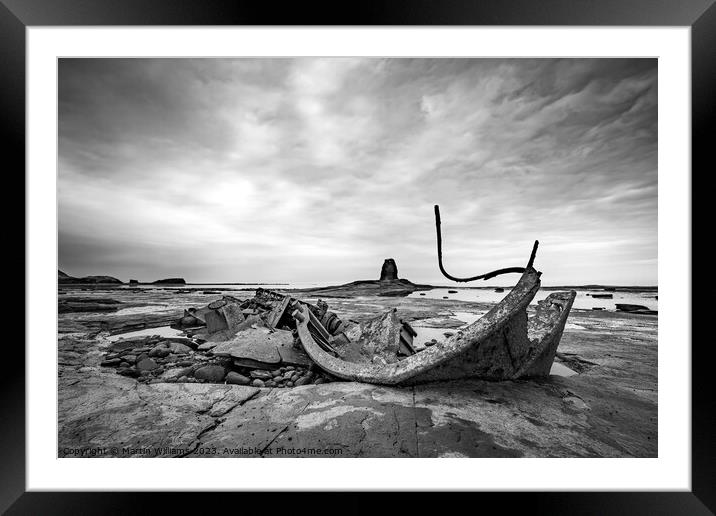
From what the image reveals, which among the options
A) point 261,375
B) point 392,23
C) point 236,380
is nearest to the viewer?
point 392,23

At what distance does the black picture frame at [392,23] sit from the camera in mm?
1661

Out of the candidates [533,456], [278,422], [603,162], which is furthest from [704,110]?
[278,422]

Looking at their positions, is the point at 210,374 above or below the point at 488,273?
below

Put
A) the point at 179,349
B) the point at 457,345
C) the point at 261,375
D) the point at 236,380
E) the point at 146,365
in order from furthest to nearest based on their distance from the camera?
the point at 179,349 < the point at 146,365 < the point at 261,375 < the point at 236,380 < the point at 457,345

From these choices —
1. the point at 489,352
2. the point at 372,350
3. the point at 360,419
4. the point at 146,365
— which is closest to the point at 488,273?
the point at 489,352

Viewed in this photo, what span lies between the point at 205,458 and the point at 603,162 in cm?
481

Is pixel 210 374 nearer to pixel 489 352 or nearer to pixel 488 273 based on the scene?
pixel 489 352

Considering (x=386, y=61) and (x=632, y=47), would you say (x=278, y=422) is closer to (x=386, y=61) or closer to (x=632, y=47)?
(x=386, y=61)

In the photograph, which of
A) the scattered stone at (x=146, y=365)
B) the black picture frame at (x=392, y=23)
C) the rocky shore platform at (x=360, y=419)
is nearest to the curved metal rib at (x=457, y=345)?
the rocky shore platform at (x=360, y=419)

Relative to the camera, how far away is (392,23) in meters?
1.70

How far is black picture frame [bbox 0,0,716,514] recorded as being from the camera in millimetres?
1661

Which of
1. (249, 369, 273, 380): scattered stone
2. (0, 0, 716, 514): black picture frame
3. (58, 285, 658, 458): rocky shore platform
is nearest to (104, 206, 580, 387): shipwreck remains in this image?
(249, 369, 273, 380): scattered stone

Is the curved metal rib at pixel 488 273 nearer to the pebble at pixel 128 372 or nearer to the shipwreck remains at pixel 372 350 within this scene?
the shipwreck remains at pixel 372 350

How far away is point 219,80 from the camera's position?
109 inches
